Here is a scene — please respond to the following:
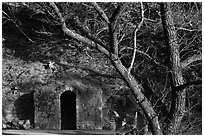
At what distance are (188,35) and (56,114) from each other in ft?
13.8

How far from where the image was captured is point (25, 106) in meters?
12.0

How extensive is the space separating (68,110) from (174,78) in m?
6.51

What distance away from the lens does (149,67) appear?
480 inches

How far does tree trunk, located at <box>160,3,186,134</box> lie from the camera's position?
6.85 meters

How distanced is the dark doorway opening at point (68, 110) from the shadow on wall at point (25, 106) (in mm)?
1075

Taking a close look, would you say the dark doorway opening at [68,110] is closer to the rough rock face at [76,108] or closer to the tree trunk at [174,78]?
the rough rock face at [76,108]

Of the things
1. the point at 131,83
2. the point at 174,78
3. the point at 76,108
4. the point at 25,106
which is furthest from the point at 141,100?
the point at 25,106

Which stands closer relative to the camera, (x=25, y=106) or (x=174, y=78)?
(x=174, y=78)

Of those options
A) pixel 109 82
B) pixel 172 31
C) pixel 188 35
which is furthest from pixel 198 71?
pixel 172 31

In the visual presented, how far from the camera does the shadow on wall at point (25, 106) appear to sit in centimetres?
1193

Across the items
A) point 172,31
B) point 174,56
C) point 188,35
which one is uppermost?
point 188,35

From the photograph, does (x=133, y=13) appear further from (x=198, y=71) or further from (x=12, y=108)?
(x=12, y=108)

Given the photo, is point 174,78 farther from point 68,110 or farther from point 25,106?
point 68,110

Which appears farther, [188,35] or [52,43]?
[52,43]
